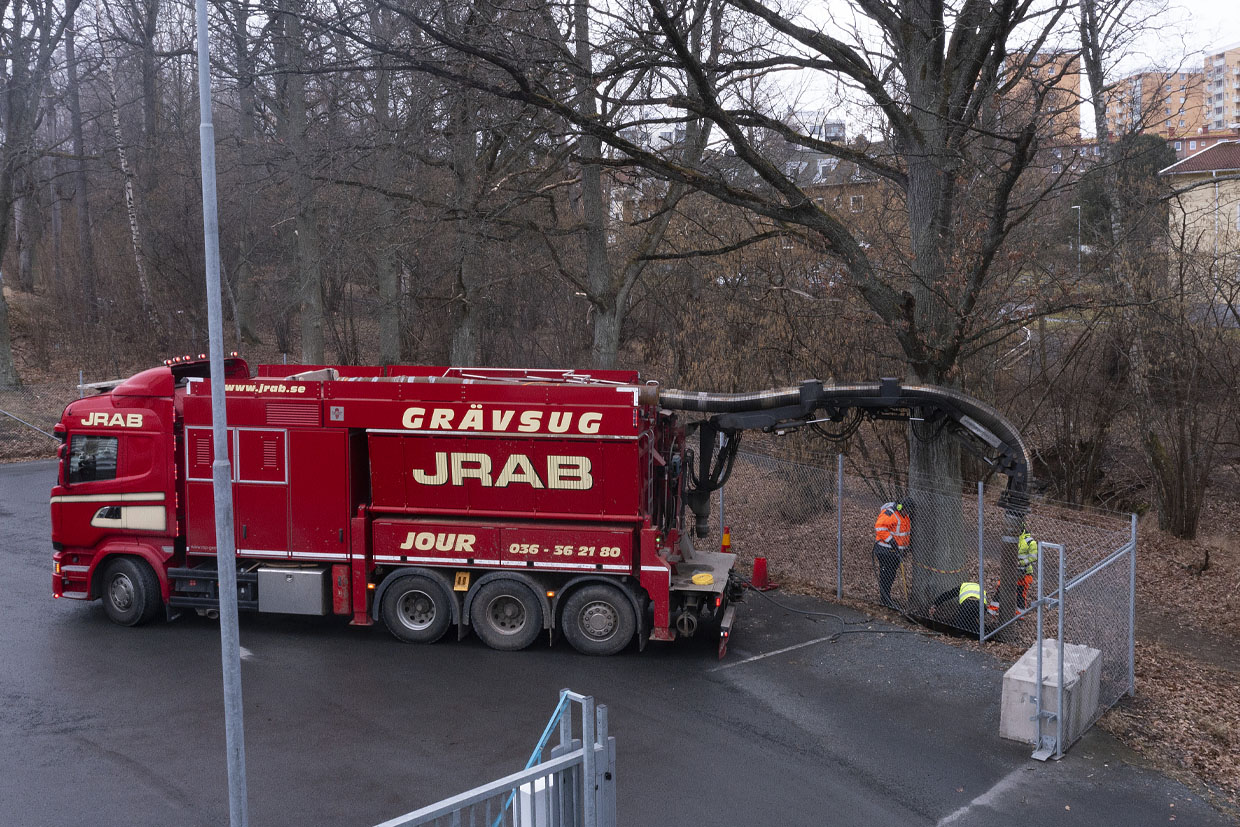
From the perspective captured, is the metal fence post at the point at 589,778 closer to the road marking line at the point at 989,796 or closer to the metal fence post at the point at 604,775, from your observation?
the metal fence post at the point at 604,775

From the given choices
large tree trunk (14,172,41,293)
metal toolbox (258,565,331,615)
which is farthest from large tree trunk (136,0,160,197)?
metal toolbox (258,565,331,615)

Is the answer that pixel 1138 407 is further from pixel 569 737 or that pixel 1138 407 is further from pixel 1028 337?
pixel 569 737

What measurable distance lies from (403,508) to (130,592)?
3685 mm

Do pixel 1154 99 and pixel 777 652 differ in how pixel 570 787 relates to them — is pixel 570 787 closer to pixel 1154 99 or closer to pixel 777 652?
pixel 777 652

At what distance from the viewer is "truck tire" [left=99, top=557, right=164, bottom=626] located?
39.5 ft

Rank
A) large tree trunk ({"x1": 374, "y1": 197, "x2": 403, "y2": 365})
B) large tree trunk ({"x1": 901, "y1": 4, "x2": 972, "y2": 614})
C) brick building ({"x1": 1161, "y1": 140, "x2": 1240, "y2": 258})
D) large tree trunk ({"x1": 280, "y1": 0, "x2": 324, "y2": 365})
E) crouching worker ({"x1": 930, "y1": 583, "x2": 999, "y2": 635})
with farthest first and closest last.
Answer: large tree trunk ({"x1": 374, "y1": 197, "x2": 403, "y2": 365}), large tree trunk ({"x1": 280, "y1": 0, "x2": 324, "y2": 365}), brick building ({"x1": 1161, "y1": 140, "x2": 1240, "y2": 258}), large tree trunk ({"x1": 901, "y1": 4, "x2": 972, "y2": 614}), crouching worker ({"x1": 930, "y1": 583, "x2": 999, "y2": 635})

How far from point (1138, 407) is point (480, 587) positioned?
13.1 metres

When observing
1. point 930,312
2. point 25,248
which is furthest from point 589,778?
point 25,248

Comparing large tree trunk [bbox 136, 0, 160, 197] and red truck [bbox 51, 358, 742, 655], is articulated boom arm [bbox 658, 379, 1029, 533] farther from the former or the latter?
large tree trunk [bbox 136, 0, 160, 197]

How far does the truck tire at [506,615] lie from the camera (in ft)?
37.1

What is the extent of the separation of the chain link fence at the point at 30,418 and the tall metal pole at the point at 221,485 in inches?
890

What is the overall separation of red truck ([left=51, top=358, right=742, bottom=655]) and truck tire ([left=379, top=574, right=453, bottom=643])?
1.0 inches

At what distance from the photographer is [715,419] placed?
1202cm

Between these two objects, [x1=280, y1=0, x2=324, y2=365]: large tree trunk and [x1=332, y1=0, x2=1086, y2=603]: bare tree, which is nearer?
[x1=332, y1=0, x2=1086, y2=603]: bare tree
